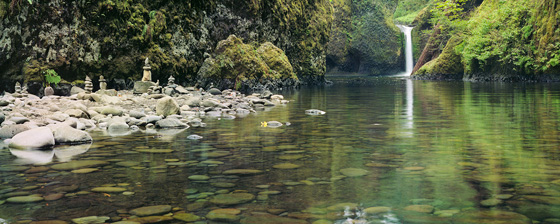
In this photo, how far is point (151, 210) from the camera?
3.72 metres

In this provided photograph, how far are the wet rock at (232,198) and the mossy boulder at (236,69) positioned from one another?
2345 centimetres

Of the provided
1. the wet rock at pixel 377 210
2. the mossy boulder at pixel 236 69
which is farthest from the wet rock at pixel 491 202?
the mossy boulder at pixel 236 69

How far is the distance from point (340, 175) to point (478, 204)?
147 cm

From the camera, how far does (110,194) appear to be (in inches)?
165

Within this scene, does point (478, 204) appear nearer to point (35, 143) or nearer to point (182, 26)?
point (35, 143)

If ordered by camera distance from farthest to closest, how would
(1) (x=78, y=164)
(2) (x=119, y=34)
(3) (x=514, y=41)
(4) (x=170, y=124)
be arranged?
(3) (x=514, y=41), (2) (x=119, y=34), (4) (x=170, y=124), (1) (x=78, y=164)

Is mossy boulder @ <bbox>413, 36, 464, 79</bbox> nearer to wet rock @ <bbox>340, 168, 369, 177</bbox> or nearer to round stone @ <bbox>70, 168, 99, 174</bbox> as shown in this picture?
wet rock @ <bbox>340, 168, 369, 177</bbox>

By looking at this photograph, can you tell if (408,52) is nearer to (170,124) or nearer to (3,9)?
(3,9)

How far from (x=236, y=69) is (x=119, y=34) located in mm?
7911

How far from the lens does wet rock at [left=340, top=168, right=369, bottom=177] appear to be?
196 inches

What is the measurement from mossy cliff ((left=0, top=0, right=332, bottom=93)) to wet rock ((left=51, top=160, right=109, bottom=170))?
1468cm

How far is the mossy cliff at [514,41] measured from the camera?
33719 mm

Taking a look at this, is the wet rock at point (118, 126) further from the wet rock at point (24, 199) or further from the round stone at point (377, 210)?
the round stone at point (377, 210)

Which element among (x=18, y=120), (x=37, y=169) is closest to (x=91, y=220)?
(x=37, y=169)
